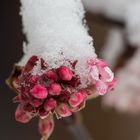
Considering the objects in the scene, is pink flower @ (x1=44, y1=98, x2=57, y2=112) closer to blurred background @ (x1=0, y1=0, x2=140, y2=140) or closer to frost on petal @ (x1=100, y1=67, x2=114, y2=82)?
frost on petal @ (x1=100, y1=67, x2=114, y2=82)

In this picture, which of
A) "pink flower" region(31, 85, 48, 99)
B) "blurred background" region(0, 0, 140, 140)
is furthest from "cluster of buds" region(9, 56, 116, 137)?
"blurred background" region(0, 0, 140, 140)

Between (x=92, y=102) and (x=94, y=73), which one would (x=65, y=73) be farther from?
(x=92, y=102)

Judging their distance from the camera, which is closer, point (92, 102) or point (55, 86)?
point (55, 86)

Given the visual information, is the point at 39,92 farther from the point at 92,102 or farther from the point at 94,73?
the point at 92,102

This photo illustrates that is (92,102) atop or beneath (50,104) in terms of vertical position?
beneath

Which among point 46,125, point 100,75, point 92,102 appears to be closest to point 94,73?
point 100,75

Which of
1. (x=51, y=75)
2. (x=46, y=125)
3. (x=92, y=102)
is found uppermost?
(x=51, y=75)

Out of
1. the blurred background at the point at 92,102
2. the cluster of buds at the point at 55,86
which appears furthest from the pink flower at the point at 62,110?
the blurred background at the point at 92,102
